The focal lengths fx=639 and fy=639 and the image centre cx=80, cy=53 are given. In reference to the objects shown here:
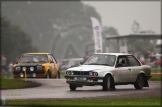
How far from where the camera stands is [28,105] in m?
15.7

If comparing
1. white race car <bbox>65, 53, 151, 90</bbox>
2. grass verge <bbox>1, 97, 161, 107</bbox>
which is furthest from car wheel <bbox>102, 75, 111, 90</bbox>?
grass verge <bbox>1, 97, 161, 107</bbox>

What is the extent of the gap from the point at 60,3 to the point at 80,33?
1055cm

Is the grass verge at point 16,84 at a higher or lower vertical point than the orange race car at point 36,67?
lower

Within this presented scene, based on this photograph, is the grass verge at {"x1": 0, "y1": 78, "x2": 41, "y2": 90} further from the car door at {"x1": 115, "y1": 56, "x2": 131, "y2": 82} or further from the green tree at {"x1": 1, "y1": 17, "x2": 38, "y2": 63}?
the green tree at {"x1": 1, "y1": 17, "x2": 38, "y2": 63}

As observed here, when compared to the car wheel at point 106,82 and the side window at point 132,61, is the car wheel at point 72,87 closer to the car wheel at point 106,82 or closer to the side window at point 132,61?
the car wheel at point 106,82

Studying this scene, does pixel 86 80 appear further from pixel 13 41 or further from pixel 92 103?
pixel 13 41

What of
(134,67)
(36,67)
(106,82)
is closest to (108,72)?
(106,82)

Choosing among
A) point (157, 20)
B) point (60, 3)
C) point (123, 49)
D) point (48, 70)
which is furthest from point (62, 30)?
point (48, 70)

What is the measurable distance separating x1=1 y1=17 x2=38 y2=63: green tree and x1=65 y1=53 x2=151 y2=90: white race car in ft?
185

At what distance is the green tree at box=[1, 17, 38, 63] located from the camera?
274ft

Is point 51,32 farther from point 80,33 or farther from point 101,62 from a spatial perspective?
point 101,62

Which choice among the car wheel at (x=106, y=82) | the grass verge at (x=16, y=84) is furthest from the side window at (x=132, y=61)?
the grass verge at (x=16, y=84)

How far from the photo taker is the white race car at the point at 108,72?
22.4 m

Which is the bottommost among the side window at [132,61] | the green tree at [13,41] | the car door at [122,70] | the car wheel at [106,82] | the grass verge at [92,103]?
the grass verge at [92,103]
